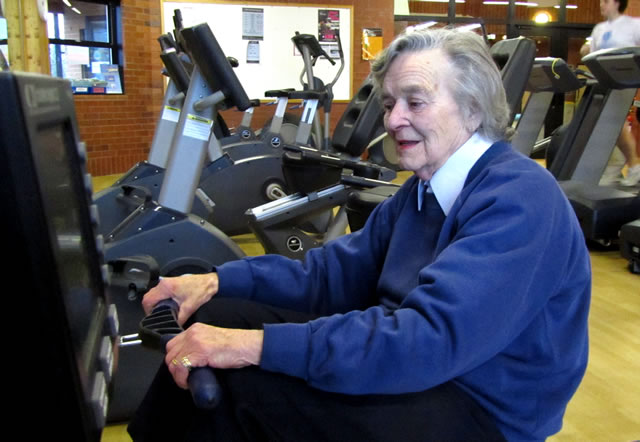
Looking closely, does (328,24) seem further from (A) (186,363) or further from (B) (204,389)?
(B) (204,389)

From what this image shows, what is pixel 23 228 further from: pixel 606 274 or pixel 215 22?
pixel 215 22

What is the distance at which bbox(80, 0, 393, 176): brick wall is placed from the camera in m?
7.05

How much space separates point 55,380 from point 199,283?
3.04 ft

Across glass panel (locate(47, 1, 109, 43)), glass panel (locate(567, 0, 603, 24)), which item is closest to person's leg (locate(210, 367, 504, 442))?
glass panel (locate(47, 1, 109, 43))

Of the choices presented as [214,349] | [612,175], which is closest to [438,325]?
[214,349]

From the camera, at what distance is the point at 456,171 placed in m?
1.36

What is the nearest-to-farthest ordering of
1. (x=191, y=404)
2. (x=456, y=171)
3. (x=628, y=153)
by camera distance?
(x=191, y=404)
(x=456, y=171)
(x=628, y=153)

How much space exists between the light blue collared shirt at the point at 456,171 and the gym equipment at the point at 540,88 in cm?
295

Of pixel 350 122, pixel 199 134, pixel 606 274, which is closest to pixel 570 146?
pixel 606 274

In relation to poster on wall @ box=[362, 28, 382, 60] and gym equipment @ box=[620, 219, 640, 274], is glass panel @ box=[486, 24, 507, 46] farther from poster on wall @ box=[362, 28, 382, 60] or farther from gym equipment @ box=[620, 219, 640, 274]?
gym equipment @ box=[620, 219, 640, 274]

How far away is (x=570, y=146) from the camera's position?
471 centimetres

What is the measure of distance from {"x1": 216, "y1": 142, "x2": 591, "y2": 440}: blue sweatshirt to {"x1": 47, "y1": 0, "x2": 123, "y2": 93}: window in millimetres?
6244

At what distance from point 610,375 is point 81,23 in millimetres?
6207

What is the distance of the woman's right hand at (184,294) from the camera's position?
4.69 feet
